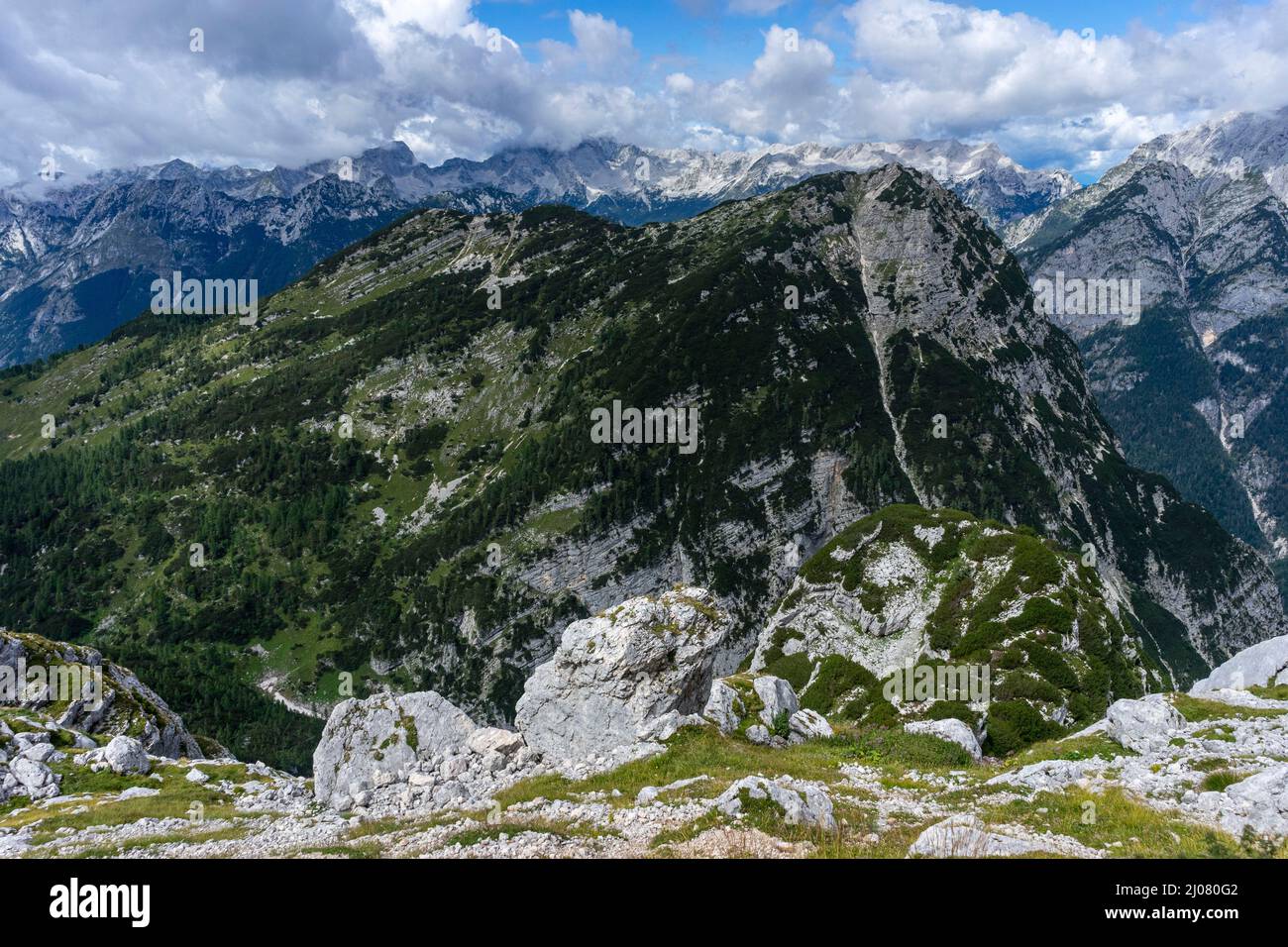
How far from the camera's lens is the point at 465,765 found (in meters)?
32.2

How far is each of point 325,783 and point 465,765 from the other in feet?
25.1

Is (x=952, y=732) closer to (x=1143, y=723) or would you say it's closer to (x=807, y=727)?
(x=807, y=727)

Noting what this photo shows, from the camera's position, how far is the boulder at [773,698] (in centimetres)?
3481

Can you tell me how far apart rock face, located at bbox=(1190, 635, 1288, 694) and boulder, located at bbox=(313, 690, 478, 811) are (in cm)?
5001

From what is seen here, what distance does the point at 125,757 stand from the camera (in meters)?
40.0

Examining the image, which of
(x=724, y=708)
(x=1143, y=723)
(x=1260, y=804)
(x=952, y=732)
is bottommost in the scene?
(x=952, y=732)

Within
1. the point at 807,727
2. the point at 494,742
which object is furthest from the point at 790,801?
the point at 494,742

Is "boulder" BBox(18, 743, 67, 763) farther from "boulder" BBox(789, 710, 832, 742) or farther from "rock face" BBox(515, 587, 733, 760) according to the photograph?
"boulder" BBox(789, 710, 832, 742)

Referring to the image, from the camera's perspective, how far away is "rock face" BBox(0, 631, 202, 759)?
53.4 meters

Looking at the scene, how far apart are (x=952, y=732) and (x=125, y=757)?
48.5 meters

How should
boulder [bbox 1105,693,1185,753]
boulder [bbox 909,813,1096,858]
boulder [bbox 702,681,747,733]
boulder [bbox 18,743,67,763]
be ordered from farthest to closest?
boulder [bbox 18,743,67,763] < boulder [bbox 702,681,747,733] < boulder [bbox 1105,693,1185,753] < boulder [bbox 909,813,1096,858]

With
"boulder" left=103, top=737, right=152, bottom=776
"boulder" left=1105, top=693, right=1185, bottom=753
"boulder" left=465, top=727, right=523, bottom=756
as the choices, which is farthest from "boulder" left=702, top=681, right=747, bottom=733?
"boulder" left=103, top=737, right=152, bottom=776
